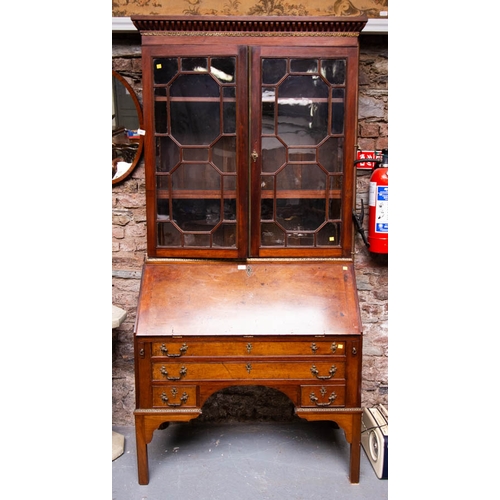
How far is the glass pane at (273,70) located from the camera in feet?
6.73

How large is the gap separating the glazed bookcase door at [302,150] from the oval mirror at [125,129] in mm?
753

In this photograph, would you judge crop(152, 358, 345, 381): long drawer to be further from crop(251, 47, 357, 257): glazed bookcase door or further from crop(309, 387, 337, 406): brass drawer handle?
crop(251, 47, 357, 257): glazed bookcase door

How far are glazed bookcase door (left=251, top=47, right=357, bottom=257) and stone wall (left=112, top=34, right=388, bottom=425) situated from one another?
1.27 feet

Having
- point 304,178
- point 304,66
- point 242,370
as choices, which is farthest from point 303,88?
point 242,370

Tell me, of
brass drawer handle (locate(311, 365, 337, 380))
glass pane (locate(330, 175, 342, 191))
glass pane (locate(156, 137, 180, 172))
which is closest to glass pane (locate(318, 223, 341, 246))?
glass pane (locate(330, 175, 342, 191))

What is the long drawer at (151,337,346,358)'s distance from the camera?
199 centimetres

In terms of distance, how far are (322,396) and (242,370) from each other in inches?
16.7

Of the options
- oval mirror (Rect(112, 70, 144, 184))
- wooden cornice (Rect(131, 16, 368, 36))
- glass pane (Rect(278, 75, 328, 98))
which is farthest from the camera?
oval mirror (Rect(112, 70, 144, 184))

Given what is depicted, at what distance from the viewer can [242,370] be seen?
2.01m

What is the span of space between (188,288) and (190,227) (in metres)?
0.33

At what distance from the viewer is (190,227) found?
219 cm

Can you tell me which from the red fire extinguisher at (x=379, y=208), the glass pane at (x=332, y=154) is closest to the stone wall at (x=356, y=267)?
the red fire extinguisher at (x=379, y=208)

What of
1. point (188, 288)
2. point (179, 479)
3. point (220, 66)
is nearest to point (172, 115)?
point (220, 66)

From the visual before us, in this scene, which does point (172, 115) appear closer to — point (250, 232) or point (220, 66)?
point (220, 66)
